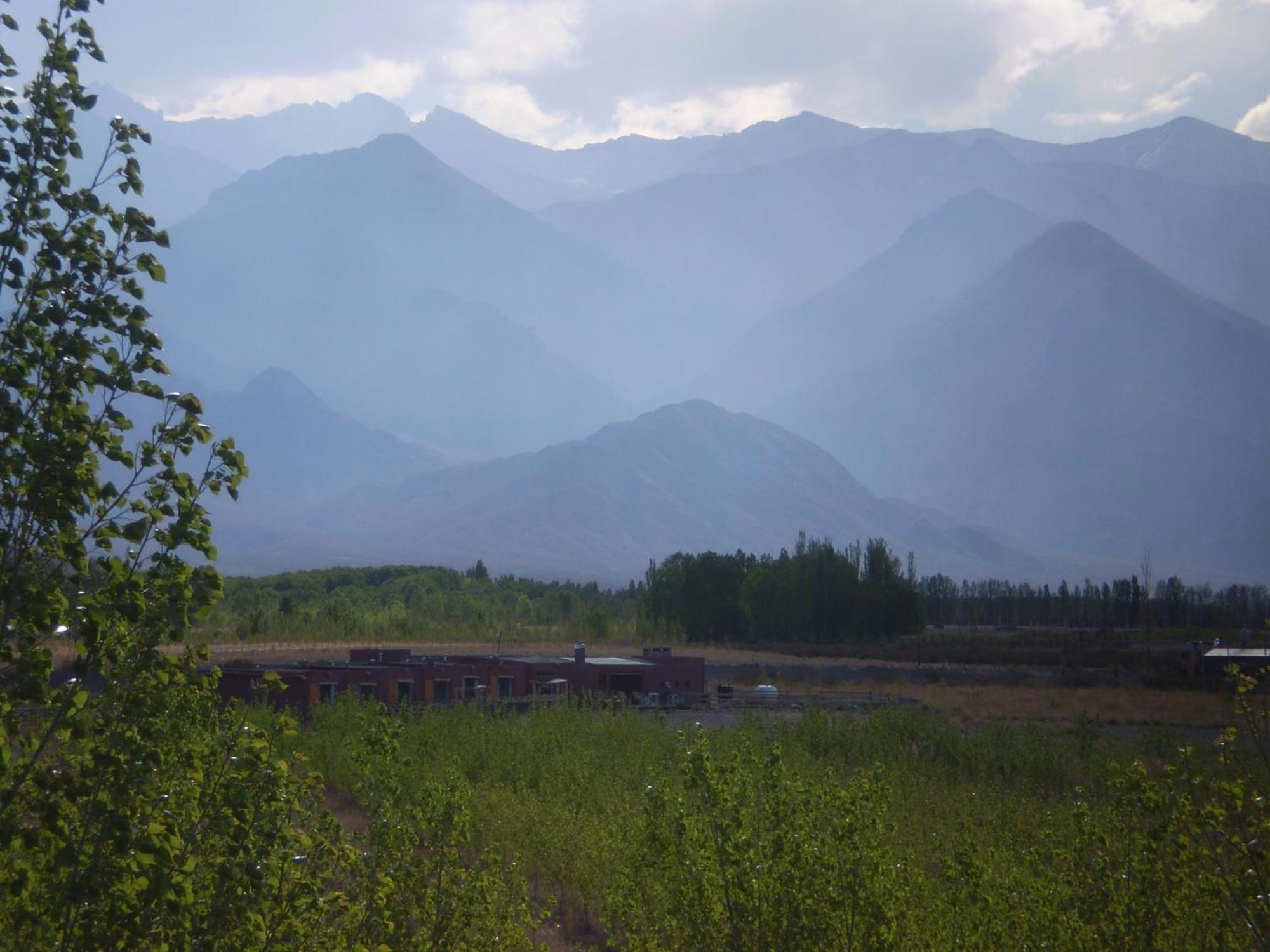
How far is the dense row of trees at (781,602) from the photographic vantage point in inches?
2990

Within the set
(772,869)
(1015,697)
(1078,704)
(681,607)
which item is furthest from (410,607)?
(772,869)

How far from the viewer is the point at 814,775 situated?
51.3 feet

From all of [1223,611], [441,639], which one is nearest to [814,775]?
[441,639]

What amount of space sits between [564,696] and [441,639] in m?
31.4

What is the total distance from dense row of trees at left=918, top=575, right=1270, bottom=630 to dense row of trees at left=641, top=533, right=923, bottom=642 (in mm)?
10288

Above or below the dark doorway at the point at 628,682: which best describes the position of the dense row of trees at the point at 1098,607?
above

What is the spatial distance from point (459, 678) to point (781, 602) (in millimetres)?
45701

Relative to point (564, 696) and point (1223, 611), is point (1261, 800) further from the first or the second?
point (1223, 611)

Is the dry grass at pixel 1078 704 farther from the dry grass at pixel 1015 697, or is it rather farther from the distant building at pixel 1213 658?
the distant building at pixel 1213 658

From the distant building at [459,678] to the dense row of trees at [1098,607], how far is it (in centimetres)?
3756

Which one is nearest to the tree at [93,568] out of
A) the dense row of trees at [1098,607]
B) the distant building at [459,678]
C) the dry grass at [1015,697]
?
the distant building at [459,678]

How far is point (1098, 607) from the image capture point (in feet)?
304

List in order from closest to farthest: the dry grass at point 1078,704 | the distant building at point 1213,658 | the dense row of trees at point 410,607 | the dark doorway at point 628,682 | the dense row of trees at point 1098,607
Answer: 1. the dry grass at point 1078,704
2. the distant building at point 1213,658
3. the dark doorway at point 628,682
4. the dense row of trees at point 410,607
5. the dense row of trees at point 1098,607

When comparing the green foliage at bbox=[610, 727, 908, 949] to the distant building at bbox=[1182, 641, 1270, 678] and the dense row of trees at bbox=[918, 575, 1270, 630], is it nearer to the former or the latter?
the distant building at bbox=[1182, 641, 1270, 678]
